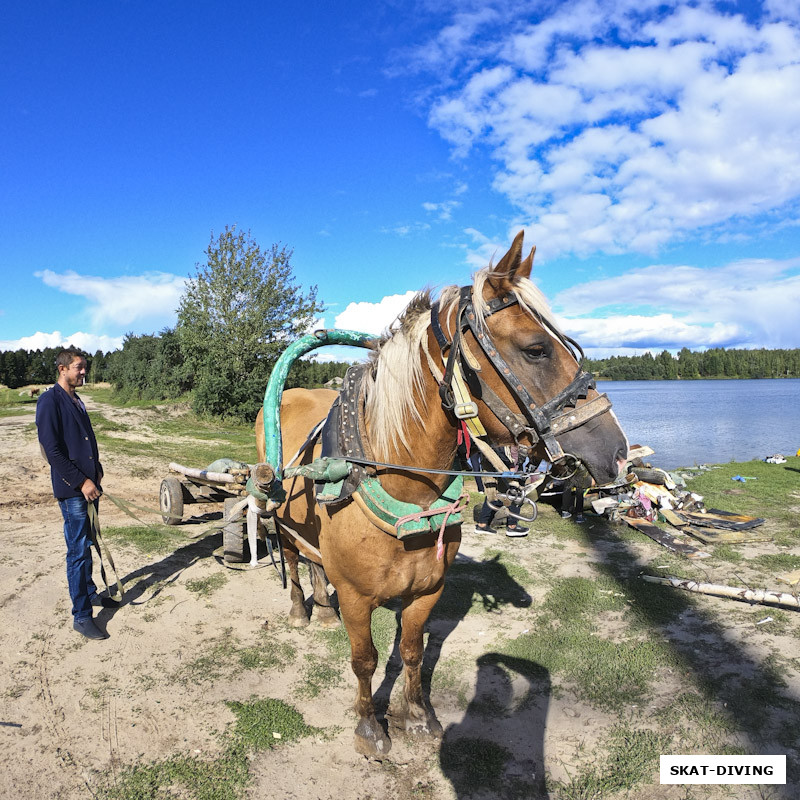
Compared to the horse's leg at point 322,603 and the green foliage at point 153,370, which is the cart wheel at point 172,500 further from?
the green foliage at point 153,370

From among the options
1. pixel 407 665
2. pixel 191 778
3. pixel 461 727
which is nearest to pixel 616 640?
pixel 461 727

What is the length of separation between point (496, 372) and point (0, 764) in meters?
3.65

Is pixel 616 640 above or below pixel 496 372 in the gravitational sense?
below

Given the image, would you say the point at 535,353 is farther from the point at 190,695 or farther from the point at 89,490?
the point at 89,490

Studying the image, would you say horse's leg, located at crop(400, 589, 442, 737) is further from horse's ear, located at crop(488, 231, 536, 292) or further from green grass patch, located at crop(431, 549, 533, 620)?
horse's ear, located at crop(488, 231, 536, 292)

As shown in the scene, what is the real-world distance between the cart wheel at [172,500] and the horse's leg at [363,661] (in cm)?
222

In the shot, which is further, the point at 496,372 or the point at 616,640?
the point at 616,640

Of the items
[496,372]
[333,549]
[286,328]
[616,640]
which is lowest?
[616,640]

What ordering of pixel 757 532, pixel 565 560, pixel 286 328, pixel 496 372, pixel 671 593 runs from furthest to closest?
pixel 286 328 < pixel 757 532 < pixel 565 560 < pixel 671 593 < pixel 496 372

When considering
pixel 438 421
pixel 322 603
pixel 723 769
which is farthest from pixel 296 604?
pixel 723 769

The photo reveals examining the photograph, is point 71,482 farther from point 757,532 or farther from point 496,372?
point 757,532

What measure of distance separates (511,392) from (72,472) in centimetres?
398

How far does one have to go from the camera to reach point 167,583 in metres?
5.31

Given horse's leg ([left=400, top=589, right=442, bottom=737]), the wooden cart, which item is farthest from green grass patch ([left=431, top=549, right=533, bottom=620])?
the wooden cart
